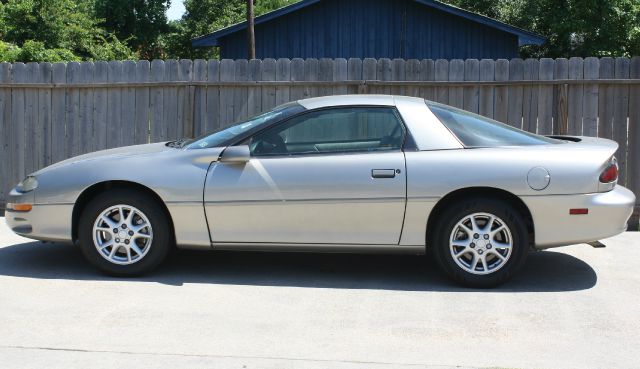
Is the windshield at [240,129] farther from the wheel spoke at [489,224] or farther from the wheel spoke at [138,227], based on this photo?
the wheel spoke at [489,224]

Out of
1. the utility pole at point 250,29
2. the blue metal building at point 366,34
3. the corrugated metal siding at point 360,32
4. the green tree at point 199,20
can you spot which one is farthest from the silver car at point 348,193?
the green tree at point 199,20

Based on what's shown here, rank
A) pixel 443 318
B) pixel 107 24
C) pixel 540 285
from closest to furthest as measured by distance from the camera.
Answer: pixel 443 318, pixel 540 285, pixel 107 24

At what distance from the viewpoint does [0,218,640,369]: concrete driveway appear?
15.6ft

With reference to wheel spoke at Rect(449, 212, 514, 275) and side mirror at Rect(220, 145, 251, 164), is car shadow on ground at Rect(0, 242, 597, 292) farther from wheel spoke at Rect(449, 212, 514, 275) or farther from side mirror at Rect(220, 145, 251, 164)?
side mirror at Rect(220, 145, 251, 164)

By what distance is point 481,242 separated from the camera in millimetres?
6270

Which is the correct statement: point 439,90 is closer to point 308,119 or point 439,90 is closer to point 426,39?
point 308,119

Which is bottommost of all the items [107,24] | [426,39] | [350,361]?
[350,361]

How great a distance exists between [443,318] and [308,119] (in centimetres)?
194

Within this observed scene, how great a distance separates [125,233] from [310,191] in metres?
1.47

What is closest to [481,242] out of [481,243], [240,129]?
[481,243]

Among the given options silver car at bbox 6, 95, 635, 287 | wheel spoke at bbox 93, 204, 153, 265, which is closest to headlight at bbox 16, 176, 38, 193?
silver car at bbox 6, 95, 635, 287

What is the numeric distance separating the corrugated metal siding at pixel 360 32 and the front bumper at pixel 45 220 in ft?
60.1

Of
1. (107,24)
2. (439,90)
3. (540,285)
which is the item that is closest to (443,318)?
(540,285)

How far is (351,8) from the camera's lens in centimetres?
2461
